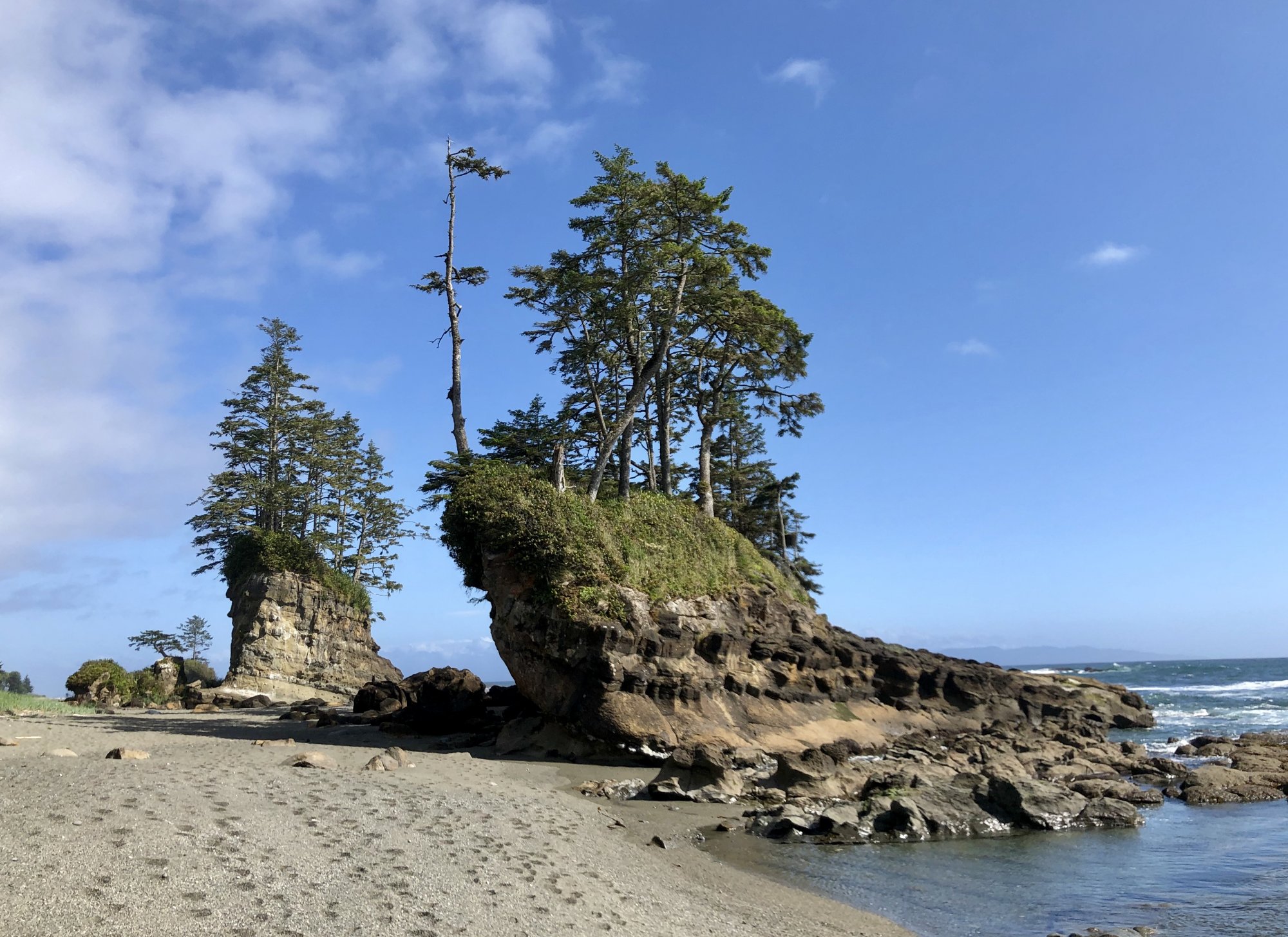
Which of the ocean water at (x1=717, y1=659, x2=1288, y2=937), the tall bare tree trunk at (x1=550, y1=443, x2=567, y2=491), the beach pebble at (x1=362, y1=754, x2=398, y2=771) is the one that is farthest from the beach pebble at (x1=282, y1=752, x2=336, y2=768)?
the tall bare tree trunk at (x1=550, y1=443, x2=567, y2=491)

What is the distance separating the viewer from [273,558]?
41.8 m

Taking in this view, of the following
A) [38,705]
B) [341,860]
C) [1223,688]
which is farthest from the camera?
[1223,688]

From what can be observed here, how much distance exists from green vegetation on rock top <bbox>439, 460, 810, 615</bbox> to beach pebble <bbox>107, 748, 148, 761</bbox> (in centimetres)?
950

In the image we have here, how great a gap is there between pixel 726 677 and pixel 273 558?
29.2 metres

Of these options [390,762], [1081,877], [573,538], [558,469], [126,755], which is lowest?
[1081,877]

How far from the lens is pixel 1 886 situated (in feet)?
21.1

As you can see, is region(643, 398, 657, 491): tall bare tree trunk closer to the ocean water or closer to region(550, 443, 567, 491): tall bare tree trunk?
region(550, 443, 567, 491): tall bare tree trunk

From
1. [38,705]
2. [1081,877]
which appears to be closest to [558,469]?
[1081,877]

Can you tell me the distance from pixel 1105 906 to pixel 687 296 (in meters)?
21.3

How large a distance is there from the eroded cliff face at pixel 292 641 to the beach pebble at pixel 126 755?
2758cm

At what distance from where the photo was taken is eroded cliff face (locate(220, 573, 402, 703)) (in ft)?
132

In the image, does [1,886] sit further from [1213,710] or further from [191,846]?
[1213,710]

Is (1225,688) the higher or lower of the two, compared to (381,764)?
lower

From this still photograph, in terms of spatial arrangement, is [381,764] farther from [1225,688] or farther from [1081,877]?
[1225,688]
